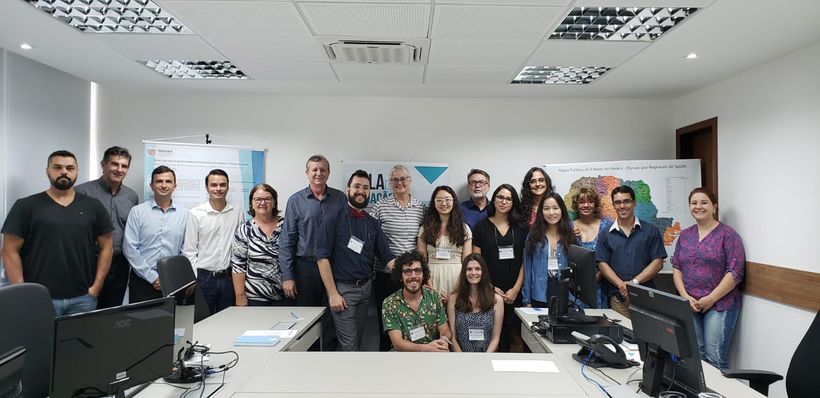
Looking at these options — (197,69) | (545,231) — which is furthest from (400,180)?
(197,69)

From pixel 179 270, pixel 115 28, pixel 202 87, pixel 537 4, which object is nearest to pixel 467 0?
pixel 537 4

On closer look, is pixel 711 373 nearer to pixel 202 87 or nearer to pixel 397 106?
pixel 397 106

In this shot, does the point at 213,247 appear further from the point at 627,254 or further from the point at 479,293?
the point at 627,254

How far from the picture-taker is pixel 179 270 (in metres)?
2.33

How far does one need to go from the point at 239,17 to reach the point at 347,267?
193cm

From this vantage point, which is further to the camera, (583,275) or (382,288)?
(382,288)

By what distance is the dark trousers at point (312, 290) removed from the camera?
11.8 ft

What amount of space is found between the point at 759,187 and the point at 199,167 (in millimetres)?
5047

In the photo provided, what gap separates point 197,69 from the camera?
3.88 m

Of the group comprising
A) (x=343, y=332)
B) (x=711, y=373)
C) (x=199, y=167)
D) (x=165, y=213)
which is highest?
(x=199, y=167)

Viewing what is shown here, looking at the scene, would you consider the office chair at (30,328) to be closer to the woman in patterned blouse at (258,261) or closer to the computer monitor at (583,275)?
the woman in patterned blouse at (258,261)

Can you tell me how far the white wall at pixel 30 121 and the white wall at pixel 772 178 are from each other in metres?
5.98

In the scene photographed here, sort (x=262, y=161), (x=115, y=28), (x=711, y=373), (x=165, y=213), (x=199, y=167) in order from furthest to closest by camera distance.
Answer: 1. (x=262, y=161)
2. (x=199, y=167)
3. (x=165, y=213)
4. (x=115, y=28)
5. (x=711, y=373)

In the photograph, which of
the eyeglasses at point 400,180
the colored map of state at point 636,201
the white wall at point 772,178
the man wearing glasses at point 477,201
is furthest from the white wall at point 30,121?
the white wall at point 772,178
